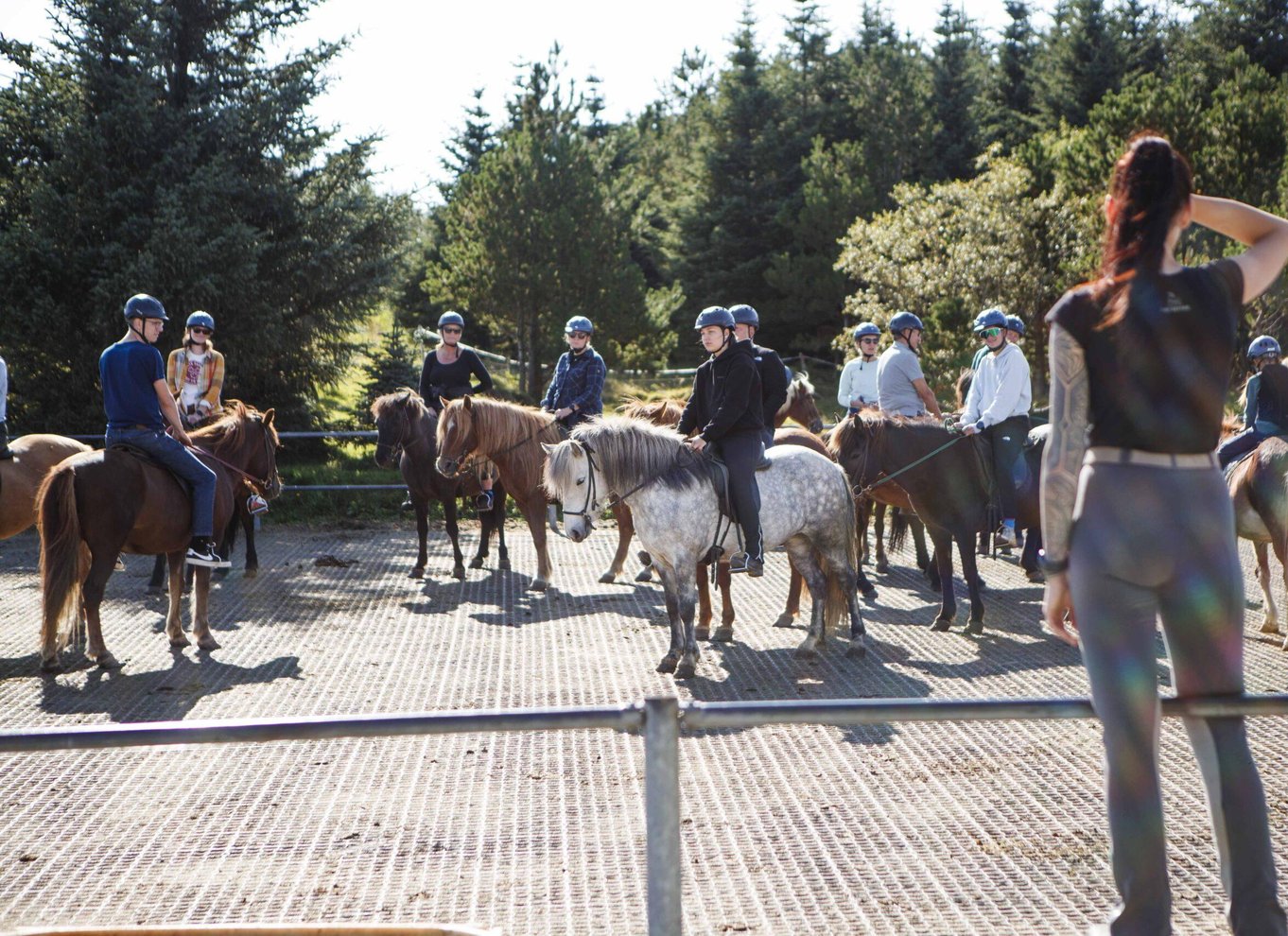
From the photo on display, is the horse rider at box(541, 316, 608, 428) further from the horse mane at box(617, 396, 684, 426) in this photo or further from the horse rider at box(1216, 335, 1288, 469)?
the horse rider at box(1216, 335, 1288, 469)

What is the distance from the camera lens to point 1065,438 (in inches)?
110

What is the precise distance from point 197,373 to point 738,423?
674 cm

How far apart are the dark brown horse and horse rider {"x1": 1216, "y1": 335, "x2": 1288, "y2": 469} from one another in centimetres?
212

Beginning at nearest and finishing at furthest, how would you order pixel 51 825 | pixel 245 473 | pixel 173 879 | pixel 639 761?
pixel 173 879 < pixel 51 825 < pixel 639 761 < pixel 245 473

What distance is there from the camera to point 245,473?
1133 centimetres

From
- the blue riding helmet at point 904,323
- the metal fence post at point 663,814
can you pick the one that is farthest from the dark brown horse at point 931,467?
the metal fence post at point 663,814

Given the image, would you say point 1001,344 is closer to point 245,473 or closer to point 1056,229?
point 245,473

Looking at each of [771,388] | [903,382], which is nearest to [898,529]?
[903,382]

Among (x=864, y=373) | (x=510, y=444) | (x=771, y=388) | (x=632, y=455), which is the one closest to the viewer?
(x=632, y=455)

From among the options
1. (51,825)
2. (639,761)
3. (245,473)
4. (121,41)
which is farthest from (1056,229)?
(51,825)

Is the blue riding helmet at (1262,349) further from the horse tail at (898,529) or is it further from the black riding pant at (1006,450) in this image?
the horse tail at (898,529)

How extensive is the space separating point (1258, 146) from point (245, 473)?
27.1 metres

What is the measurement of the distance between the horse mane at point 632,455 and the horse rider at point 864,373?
17.1 ft

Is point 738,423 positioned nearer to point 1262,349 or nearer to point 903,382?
point 903,382
